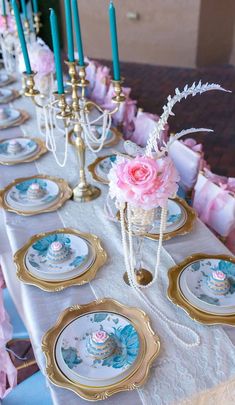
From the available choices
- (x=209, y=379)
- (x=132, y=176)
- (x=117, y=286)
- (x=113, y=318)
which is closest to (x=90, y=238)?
(x=117, y=286)

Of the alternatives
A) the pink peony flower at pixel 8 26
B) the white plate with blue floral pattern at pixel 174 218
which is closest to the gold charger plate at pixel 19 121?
the pink peony flower at pixel 8 26

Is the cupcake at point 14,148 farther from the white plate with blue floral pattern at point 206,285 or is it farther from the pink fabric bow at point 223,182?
the white plate with blue floral pattern at point 206,285

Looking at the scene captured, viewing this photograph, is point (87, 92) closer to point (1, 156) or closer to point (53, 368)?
point (1, 156)

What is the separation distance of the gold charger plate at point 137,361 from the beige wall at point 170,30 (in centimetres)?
494

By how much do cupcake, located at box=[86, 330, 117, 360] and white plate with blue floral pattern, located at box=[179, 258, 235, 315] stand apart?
0.79 ft

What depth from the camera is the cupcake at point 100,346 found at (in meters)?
0.90

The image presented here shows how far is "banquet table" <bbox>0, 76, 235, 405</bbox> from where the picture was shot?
0.86m

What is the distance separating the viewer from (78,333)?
96cm

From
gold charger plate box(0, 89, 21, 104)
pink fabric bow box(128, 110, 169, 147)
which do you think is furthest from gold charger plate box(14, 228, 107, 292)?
gold charger plate box(0, 89, 21, 104)

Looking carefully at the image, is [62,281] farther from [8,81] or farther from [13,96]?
[8,81]

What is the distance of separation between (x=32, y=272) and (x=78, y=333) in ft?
0.84

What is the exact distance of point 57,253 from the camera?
3.85 feet

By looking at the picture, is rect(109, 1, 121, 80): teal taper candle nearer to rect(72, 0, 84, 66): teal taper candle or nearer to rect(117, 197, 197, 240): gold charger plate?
rect(72, 0, 84, 66): teal taper candle

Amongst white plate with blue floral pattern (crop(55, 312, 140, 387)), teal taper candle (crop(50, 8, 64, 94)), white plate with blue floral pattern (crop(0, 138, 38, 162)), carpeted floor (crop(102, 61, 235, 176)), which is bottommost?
carpeted floor (crop(102, 61, 235, 176))
